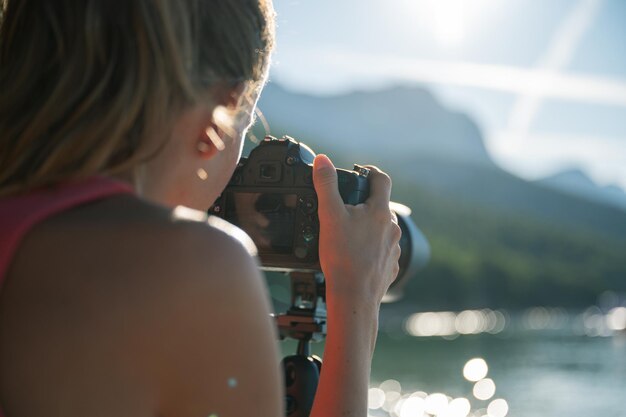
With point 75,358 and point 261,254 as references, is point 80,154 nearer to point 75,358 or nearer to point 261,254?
point 75,358

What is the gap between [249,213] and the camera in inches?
73.4

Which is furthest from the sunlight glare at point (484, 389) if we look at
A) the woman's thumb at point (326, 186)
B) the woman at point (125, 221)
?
the woman at point (125, 221)

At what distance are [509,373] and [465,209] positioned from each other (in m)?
65.6

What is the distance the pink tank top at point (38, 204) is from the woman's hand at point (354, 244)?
0.59 meters

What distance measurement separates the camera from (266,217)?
1.86 metres

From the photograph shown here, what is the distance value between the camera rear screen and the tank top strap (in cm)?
95

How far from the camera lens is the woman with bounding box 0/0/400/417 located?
0.77 m

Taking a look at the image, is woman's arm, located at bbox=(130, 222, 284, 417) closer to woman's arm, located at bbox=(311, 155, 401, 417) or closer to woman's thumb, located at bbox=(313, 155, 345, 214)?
woman's arm, located at bbox=(311, 155, 401, 417)

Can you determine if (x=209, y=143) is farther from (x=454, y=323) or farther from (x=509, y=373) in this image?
(x=454, y=323)

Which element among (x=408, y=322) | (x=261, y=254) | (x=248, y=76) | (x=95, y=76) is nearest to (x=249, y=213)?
(x=261, y=254)

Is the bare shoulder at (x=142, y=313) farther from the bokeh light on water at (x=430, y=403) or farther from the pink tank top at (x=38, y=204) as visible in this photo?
the bokeh light on water at (x=430, y=403)

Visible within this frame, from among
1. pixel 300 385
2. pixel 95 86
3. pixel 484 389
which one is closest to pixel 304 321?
pixel 300 385

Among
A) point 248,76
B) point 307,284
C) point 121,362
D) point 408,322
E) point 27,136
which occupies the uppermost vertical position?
point 408,322

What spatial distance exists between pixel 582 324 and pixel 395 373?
49102 mm
